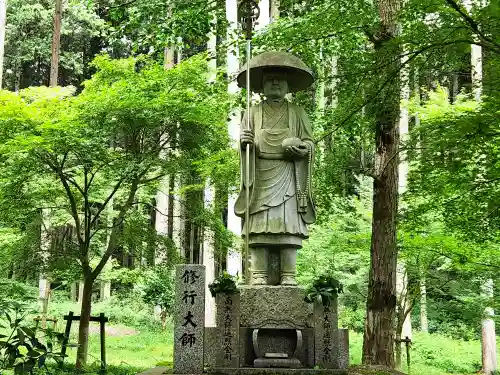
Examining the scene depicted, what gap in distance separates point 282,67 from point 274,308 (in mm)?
2625

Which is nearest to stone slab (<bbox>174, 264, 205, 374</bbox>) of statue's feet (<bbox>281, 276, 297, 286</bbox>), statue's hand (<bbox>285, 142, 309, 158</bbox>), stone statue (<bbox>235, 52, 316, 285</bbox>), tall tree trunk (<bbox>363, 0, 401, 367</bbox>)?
stone statue (<bbox>235, 52, 316, 285</bbox>)

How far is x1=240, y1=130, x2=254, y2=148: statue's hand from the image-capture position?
18.6ft

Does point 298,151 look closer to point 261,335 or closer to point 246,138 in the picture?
point 246,138

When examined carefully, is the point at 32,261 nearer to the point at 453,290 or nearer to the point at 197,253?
the point at 453,290

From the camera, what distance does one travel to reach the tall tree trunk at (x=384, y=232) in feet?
22.6

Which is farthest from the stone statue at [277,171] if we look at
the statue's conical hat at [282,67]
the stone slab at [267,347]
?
the stone slab at [267,347]

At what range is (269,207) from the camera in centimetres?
568

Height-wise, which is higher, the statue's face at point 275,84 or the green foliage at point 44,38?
the green foliage at point 44,38

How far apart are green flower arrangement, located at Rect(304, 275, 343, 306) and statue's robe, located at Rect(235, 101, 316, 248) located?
2.13 feet

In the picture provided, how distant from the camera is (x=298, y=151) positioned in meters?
5.73

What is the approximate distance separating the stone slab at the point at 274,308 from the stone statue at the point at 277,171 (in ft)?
0.75

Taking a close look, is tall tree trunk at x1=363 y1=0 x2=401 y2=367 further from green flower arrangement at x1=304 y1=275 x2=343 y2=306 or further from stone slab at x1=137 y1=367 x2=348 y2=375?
stone slab at x1=137 y1=367 x2=348 y2=375

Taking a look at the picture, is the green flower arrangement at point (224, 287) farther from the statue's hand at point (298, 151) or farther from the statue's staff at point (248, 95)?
the statue's hand at point (298, 151)

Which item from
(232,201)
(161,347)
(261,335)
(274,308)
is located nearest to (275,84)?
(274,308)
